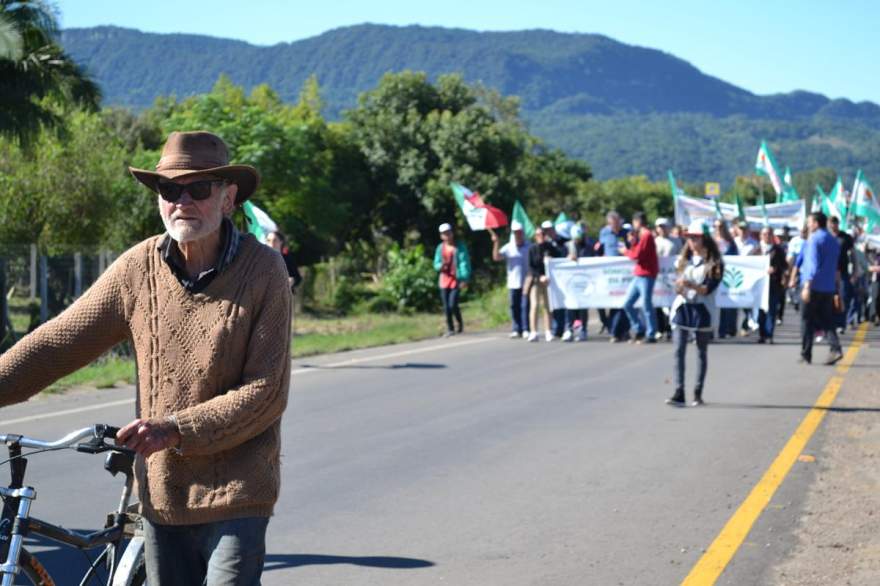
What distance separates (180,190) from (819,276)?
1402cm

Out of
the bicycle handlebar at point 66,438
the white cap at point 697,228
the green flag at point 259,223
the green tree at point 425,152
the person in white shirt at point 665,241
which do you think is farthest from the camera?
the green tree at point 425,152

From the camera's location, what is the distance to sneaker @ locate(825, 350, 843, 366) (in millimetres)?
17406

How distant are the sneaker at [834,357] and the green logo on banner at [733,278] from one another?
4451mm

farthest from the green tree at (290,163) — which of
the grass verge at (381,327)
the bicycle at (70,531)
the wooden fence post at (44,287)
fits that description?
the bicycle at (70,531)

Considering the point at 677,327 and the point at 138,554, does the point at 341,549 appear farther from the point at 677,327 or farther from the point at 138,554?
the point at 677,327

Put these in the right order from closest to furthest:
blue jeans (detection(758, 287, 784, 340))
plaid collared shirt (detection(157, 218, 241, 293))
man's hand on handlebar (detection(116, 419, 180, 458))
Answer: man's hand on handlebar (detection(116, 419, 180, 458)), plaid collared shirt (detection(157, 218, 241, 293)), blue jeans (detection(758, 287, 784, 340))

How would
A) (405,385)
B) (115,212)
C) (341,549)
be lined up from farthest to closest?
1. (115,212)
2. (405,385)
3. (341,549)

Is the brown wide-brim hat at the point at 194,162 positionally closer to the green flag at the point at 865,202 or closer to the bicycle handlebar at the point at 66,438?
the bicycle handlebar at the point at 66,438

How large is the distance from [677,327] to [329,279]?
828 inches

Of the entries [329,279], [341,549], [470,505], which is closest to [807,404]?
[470,505]

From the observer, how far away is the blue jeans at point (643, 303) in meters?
20.5

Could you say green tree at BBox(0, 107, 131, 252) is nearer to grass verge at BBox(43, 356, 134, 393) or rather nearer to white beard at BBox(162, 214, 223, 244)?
grass verge at BBox(43, 356, 134, 393)

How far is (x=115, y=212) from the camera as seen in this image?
92.2 feet

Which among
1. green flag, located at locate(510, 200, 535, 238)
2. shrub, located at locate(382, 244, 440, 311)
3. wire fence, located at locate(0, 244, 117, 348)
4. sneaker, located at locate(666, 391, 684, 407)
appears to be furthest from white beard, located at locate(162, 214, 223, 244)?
shrub, located at locate(382, 244, 440, 311)
